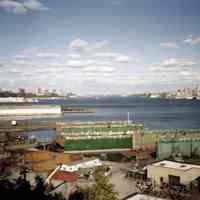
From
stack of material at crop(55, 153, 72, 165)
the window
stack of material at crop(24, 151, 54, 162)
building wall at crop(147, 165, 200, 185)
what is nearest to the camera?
building wall at crop(147, 165, 200, 185)

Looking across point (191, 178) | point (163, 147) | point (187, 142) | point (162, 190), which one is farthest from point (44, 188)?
point (187, 142)

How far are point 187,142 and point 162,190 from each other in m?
9.69

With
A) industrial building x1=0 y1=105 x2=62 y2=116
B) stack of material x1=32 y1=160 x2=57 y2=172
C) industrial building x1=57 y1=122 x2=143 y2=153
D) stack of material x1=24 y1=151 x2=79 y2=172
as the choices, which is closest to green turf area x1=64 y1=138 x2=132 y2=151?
industrial building x1=57 y1=122 x2=143 y2=153

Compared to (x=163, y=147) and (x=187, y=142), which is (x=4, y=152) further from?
(x=187, y=142)

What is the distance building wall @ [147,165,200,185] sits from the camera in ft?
52.2

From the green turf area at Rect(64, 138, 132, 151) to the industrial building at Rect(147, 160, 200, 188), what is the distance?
29.8ft

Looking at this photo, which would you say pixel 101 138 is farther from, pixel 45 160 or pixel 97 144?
pixel 45 160

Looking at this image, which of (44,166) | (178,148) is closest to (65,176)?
(44,166)

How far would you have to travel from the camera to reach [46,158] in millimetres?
20844

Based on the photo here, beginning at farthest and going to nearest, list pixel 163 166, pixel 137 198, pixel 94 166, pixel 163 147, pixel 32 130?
1. pixel 32 130
2. pixel 163 147
3. pixel 94 166
4. pixel 163 166
5. pixel 137 198

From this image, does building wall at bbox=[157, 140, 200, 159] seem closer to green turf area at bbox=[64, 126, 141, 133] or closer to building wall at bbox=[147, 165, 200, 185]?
green turf area at bbox=[64, 126, 141, 133]

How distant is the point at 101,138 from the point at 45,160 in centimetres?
710

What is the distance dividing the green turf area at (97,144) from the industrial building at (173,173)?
9094 millimetres

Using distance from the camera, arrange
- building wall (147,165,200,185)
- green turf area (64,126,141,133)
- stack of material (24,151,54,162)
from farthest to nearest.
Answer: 1. green turf area (64,126,141,133)
2. stack of material (24,151,54,162)
3. building wall (147,165,200,185)
